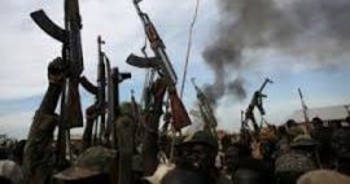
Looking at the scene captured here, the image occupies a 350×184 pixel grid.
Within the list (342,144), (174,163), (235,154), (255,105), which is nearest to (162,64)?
(235,154)

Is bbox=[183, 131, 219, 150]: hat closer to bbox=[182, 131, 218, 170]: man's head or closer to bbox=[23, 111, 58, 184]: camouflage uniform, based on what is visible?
bbox=[182, 131, 218, 170]: man's head

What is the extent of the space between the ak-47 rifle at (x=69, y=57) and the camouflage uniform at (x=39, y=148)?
0.47 meters

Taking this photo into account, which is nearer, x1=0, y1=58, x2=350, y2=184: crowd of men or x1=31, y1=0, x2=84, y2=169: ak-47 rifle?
x1=0, y1=58, x2=350, y2=184: crowd of men

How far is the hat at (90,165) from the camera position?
227 inches

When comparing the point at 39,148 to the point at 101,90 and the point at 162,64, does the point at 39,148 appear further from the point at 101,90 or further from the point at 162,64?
the point at 162,64

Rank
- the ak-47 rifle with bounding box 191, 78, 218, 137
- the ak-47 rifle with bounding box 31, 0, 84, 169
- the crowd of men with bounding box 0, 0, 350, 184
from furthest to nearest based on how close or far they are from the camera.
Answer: the ak-47 rifle with bounding box 191, 78, 218, 137 → the ak-47 rifle with bounding box 31, 0, 84, 169 → the crowd of men with bounding box 0, 0, 350, 184

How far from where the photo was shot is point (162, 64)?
42.3 ft

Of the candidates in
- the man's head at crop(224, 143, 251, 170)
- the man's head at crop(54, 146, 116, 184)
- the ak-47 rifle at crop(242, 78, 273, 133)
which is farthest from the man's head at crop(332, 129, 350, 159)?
the ak-47 rifle at crop(242, 78, 273, 133)

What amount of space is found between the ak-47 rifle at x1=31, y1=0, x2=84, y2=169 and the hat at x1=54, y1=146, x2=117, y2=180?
2453 millimetres

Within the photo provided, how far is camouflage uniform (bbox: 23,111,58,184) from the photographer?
784 centimetres

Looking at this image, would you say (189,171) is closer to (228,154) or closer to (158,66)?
(228,154)

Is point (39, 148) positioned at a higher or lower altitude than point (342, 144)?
higher

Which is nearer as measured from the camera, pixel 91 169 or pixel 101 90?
pixel 91 169

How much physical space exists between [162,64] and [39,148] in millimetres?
5241
